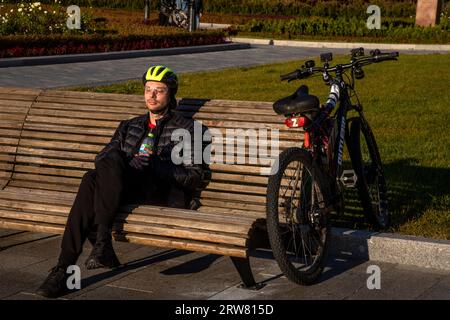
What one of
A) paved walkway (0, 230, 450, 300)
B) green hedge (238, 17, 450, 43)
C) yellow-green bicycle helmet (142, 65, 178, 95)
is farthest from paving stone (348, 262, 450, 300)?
green hedge (238, 17, 450, 43)

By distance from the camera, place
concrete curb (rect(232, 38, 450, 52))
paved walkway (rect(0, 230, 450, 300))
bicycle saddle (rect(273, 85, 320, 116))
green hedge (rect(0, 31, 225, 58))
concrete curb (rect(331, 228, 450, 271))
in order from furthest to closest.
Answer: concrete curb (rect(232, 38, 450, 52)), green hedge (rect(0, 31, 225, 58)), concrete curb (rect(331, 228, 450, 271)), bicycle saddle (rect(273, 85, 320, 116)), paved walkway (rect(0, 230, 450, 300))

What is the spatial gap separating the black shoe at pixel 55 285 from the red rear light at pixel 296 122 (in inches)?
63.8

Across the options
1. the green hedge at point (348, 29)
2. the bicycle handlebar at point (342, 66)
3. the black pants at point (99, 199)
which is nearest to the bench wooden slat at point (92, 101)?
the black pants at point (99, 199)

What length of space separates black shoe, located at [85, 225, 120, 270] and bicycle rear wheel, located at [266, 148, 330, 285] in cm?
108

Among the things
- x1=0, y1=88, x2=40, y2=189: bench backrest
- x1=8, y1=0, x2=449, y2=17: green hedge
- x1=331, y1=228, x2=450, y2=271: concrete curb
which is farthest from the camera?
x1=8, y1=0, x2=449, y2=17: green hedge

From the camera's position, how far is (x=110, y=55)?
21.6 metres

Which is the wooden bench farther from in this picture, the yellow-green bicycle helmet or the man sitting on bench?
the yellow-green bicycle helmet

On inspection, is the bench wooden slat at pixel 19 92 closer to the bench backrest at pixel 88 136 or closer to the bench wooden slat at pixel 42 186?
the bench backrest at pixel 88 136

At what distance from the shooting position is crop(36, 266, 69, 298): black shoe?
6.04m

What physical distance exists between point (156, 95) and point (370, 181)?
1661 millimetres

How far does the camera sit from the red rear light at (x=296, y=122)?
20.8ft

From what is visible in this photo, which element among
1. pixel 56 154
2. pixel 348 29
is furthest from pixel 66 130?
pixel 348 29

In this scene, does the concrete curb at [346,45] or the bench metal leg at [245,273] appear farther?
the concrete curb at [346,45]

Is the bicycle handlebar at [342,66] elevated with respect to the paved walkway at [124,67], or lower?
elevated
